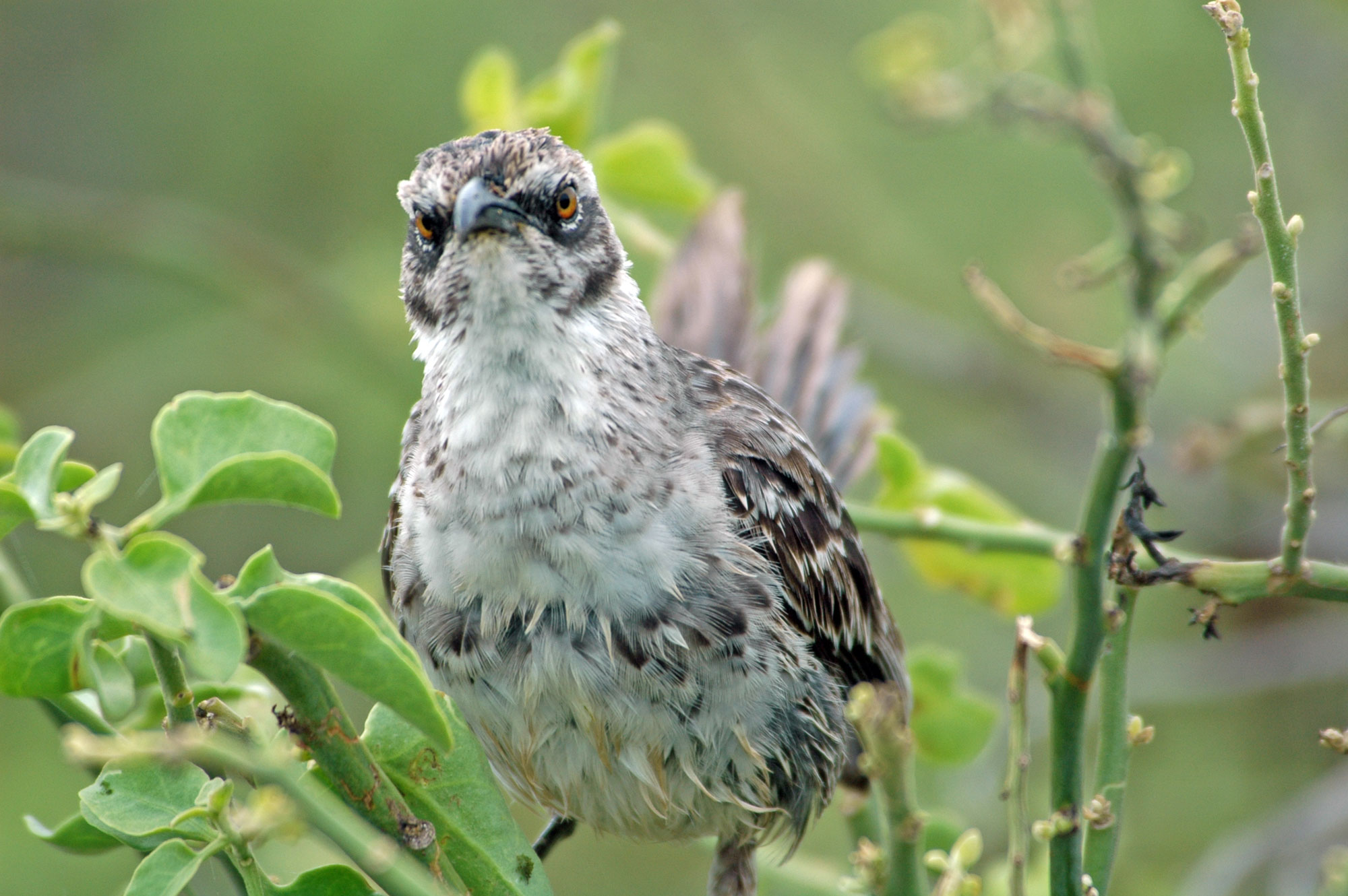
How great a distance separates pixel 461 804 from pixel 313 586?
0.58 metres

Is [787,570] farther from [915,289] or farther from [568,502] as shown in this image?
[915,289]

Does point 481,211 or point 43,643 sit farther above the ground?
point 481,211

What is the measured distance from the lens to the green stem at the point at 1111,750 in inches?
74.3

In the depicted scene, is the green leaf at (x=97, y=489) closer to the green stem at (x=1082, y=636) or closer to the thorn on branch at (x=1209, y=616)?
the green stem at (x=1082, y=636)

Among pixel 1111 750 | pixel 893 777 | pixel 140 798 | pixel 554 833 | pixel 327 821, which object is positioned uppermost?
pixel 1111 750

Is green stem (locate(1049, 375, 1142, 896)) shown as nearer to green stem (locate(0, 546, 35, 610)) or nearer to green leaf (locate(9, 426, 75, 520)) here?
green leaf (locate(9, 426, 75, 520))

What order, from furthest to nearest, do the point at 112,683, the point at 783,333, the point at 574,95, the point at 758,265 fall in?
the point at 758,265 → the point at 783,333 → the point at 574,95 → the point at 112,683

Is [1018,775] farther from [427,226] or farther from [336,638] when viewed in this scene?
[427,226]

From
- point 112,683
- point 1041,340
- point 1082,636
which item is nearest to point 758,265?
point 1041,340

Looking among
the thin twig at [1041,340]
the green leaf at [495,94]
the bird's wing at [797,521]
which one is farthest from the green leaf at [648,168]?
the thin twig at [1041,340]

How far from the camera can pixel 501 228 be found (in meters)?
2.78

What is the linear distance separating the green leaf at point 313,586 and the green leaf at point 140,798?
37 cm

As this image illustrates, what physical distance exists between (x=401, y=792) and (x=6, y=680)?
0.63 meters

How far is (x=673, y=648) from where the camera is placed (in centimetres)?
280
